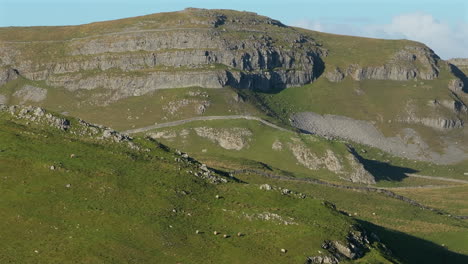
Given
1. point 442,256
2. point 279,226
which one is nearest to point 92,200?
point 279,226

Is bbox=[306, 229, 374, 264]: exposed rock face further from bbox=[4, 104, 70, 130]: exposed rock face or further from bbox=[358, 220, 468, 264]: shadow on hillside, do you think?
bbox=[4, 104, 70, 130]: exposed rock face

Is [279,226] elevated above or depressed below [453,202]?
above

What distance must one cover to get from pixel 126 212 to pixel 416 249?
52.4 metres

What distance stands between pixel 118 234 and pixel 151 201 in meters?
9.10

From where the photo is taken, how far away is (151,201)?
83062 mm

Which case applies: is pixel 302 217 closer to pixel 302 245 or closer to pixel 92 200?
pixel 302 245

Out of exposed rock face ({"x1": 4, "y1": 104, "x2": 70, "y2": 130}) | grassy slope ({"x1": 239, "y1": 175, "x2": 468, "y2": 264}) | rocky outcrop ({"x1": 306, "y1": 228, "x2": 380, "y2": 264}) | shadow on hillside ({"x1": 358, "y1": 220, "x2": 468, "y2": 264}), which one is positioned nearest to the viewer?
rocky outcrop ({"x1": 306, "y1": 228, "x2": 380, "y2": 264})

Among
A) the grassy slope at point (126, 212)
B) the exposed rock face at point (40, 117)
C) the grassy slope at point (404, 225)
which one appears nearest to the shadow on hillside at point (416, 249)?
the grassy slope at point (404, 225)

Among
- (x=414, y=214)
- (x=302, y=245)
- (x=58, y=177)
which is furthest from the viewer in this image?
(x=414, y=214)

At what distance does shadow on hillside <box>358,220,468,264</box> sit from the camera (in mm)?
108438

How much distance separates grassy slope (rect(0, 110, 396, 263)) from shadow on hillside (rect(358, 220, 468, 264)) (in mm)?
20941

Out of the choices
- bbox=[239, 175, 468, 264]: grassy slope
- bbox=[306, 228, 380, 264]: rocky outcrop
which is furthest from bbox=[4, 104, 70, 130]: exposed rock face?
bbox=[239, 175, 468, 264]: grassy slope

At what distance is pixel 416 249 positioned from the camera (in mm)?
111938

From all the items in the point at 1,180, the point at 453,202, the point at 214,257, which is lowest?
the point at 453,202
